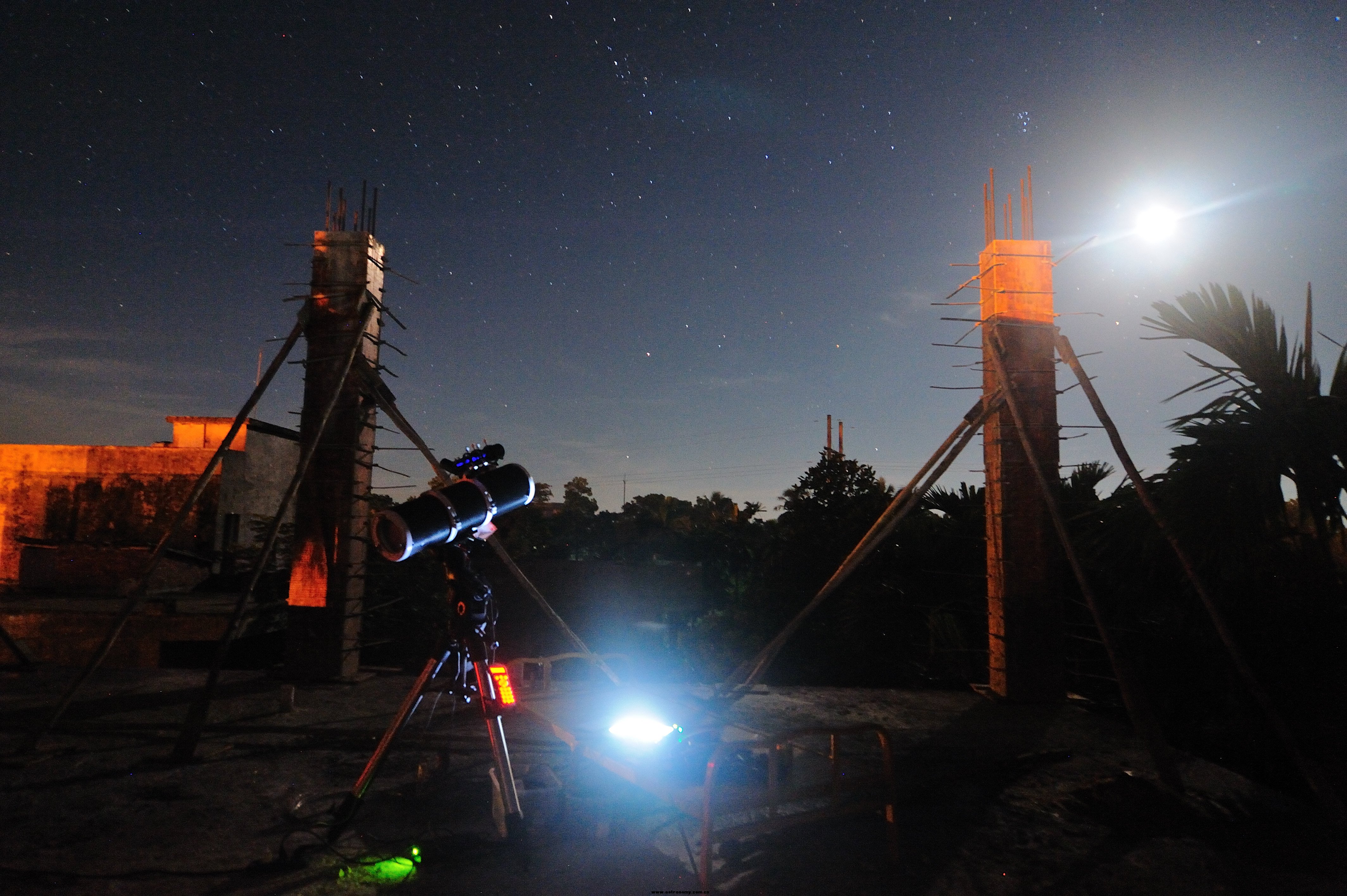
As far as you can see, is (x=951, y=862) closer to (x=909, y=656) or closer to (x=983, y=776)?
(x=983, y=776)

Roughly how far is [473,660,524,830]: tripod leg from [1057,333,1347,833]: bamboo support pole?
4.72m

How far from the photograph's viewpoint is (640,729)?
414 cm

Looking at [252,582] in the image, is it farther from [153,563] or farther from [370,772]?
[370,772]

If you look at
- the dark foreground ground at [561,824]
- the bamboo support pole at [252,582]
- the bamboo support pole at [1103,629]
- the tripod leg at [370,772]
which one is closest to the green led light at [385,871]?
the dark foreground ground at [561,824]

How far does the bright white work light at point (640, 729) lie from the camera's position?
3875 mm

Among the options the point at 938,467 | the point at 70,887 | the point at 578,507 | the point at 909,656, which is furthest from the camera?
the point at 578,507

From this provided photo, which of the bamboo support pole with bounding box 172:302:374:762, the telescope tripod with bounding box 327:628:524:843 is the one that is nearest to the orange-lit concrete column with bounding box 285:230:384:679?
the bamboo support pole with bounding box 172:302:374:762

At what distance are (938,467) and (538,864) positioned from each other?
5364mm

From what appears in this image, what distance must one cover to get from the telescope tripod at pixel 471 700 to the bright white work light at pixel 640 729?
61 centimetres

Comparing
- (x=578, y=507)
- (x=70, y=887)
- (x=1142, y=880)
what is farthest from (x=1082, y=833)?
(x=578, y=507)

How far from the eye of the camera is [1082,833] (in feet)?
14.0

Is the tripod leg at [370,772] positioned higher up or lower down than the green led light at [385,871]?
higher up

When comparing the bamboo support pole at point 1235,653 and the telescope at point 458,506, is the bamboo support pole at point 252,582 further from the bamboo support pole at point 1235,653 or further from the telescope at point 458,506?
the bamboo support pole at point 1235,653

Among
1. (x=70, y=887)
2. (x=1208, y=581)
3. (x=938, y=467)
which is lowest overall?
(x=70, y=887)
